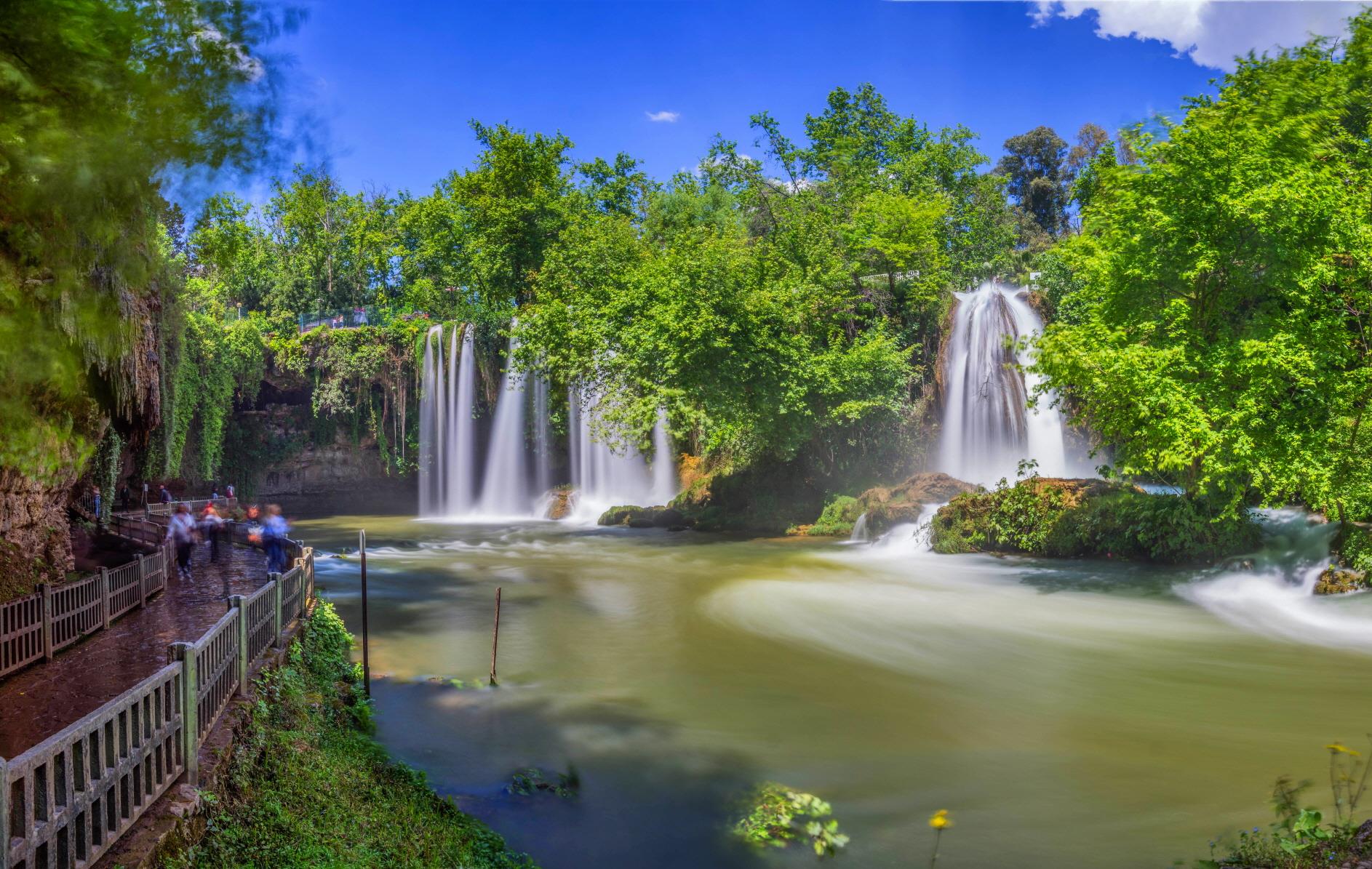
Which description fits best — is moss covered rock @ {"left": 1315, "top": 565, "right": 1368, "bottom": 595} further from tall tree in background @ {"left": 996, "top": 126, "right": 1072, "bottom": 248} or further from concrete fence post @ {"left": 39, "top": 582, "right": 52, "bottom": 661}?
tall tree in background @ {"left": 996, "top": 126, "right": 1072, "bottom": 248}

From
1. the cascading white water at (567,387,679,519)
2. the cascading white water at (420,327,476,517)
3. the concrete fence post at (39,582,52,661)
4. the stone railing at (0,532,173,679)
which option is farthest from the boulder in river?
the concrete fence post at (39,582,52,661)

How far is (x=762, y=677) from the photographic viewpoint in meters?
12.7

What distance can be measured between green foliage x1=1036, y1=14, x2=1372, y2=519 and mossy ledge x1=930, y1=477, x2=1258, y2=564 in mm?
908

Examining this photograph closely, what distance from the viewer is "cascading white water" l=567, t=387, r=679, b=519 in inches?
1507

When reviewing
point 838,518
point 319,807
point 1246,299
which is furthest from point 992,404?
point 319,807

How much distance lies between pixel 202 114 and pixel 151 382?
866 cm

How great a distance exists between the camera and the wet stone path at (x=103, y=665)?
805 centimetres

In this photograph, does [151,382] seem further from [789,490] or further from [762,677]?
[789,490]

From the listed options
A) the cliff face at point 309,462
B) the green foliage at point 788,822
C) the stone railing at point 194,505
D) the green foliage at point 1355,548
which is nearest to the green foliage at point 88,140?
the green foliage at point 788,822

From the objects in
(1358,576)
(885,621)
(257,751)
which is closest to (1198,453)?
(1358,576)

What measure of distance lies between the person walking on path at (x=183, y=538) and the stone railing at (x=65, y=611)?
307cm

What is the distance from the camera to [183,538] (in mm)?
17266

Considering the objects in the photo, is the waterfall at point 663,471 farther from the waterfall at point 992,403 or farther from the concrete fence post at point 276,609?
the concrete fence post at point 276,609

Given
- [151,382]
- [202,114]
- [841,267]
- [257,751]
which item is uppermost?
[841,267]
